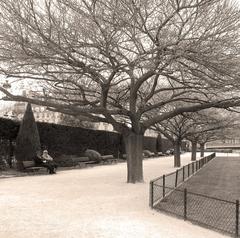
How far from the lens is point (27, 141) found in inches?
948

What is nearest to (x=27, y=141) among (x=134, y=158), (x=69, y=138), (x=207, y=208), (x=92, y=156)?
(x=134, y=158)

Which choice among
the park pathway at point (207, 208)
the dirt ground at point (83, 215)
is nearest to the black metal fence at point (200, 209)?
the park pathway at point (207, 208)

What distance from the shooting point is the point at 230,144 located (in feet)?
382

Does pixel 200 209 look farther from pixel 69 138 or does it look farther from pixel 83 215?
pixel 69 138

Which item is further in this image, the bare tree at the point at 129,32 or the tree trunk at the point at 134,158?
the tree trunk at the point at 134,158

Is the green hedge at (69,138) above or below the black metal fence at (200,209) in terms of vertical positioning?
above

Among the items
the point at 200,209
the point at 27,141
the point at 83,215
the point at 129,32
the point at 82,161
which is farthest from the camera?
the point at 82,161

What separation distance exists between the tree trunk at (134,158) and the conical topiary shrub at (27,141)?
6.52m

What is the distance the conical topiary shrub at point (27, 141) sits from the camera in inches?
940

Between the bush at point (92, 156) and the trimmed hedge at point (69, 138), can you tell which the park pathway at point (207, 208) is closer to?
the trimmed hedge at point (69, 138)

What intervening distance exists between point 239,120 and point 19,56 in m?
25.1

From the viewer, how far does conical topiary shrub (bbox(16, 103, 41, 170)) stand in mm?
23875

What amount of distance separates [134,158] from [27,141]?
22.9 feet

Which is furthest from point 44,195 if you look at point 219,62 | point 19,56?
point 219,62
